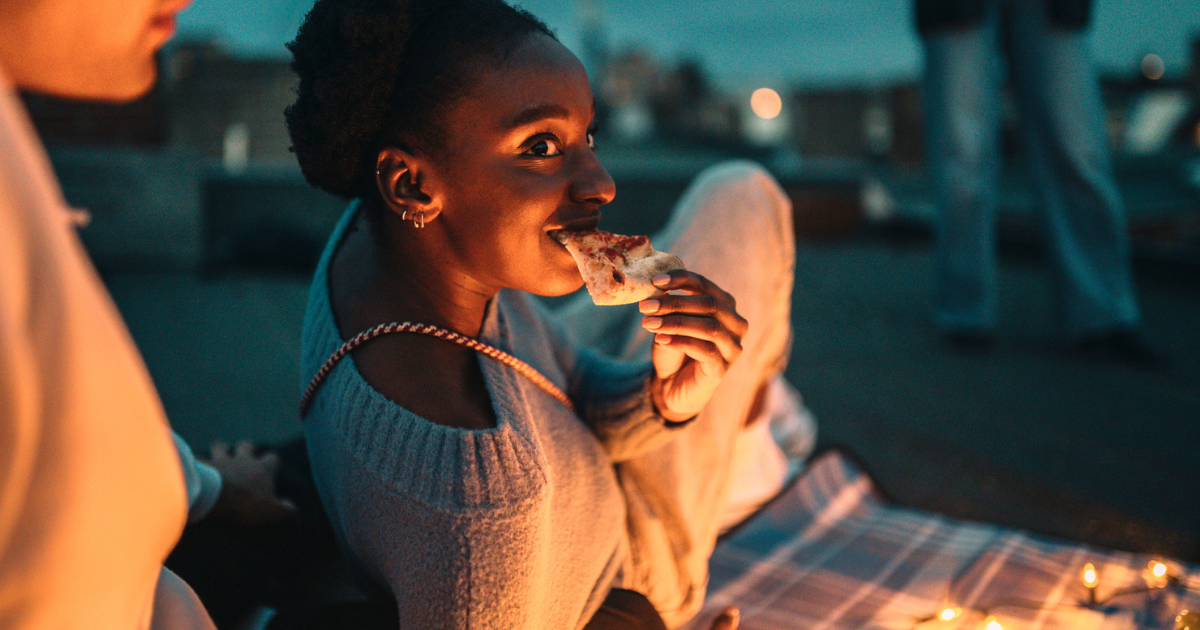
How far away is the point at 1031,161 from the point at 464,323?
3534mm

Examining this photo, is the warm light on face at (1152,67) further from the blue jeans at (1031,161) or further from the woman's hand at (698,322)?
the woman's hand at (698,322)

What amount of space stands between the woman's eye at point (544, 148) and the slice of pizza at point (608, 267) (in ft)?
0.35

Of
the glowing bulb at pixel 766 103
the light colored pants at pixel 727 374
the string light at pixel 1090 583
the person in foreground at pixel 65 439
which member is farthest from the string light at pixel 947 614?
the glowing bulb at pixel 766 103

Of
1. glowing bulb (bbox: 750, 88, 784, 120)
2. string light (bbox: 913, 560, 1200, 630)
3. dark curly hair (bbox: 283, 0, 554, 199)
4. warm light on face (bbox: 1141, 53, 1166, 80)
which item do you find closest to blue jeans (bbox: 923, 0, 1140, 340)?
string light (bbox: 913, 560, 1200, 630)

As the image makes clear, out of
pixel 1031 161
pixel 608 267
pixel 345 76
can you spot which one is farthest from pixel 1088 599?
pixel 1031 161

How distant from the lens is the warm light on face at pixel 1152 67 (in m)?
12.7

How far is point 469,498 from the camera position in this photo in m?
0.91

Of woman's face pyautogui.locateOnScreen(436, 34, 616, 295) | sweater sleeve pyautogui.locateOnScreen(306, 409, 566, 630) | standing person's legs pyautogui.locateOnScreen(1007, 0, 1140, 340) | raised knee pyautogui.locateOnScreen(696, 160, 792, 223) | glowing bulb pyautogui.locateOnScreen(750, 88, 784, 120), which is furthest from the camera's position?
glowing bulb pyautogui.locateOnScreen(750, 88, 784, 120)

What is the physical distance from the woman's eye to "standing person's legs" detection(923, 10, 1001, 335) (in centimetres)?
318

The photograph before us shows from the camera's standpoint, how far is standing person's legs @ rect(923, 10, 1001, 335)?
143 inches

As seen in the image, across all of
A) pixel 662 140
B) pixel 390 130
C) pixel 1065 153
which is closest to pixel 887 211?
pixel 1065 153

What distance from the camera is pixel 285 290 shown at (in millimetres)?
5125

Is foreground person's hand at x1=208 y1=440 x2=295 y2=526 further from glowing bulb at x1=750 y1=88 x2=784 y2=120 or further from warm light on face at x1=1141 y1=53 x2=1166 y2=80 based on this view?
glowing bulb at x1=750 y1=88 x2=784 y2=120

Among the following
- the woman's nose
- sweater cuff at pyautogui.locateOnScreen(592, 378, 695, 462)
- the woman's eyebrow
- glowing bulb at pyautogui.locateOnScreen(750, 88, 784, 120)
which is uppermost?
glowing bulb at pyautogui.locateOnScreen(750, 88, 784, 120)
